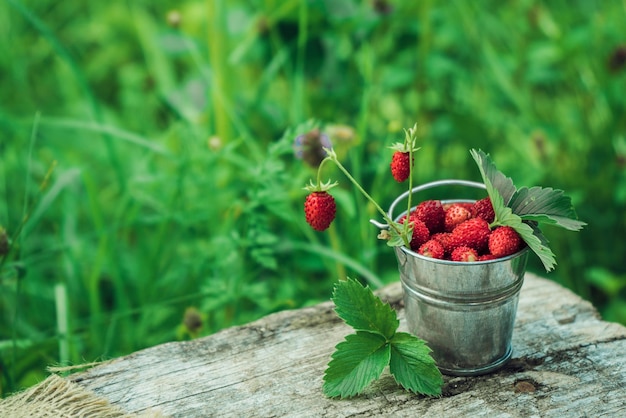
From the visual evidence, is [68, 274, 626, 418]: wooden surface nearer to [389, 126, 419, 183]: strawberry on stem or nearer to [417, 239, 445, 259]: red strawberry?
[417, 239, 445, 259]: red strawberry

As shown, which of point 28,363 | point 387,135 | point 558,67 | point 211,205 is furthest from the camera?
point 558,67

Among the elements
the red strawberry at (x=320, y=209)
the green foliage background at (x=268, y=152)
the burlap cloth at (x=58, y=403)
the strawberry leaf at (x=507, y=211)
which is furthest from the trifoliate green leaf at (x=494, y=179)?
the burlap cloth at (x=58, y=403)

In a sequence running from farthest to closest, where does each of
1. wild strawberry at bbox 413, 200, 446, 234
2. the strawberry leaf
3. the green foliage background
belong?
the green foliage background → wild strawberry at bbox 413, 200, 446, 234 → the strawberry leaf

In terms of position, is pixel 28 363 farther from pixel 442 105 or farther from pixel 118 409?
pixel 442 105

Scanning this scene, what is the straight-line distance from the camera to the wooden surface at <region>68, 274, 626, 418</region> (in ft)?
4.12

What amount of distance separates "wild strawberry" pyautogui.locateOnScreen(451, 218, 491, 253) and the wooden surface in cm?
26

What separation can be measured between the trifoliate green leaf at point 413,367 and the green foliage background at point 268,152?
54 cm

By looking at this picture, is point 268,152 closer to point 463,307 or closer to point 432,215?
point 432,215

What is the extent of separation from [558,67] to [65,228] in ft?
6.69

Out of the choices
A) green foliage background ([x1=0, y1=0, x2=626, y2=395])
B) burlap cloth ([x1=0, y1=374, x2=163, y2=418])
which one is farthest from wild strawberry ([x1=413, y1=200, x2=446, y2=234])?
burlap cloth ([x1=0, y1=374, x2=163, y2=418])

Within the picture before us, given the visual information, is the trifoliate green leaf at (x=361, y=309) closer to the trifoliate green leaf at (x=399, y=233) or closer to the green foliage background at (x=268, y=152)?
the trifoliate green leaf at (x=399, y=233)

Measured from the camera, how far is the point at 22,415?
1231 mm

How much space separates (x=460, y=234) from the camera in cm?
127

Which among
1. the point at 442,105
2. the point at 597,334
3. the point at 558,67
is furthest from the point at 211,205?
the point at 558,67
